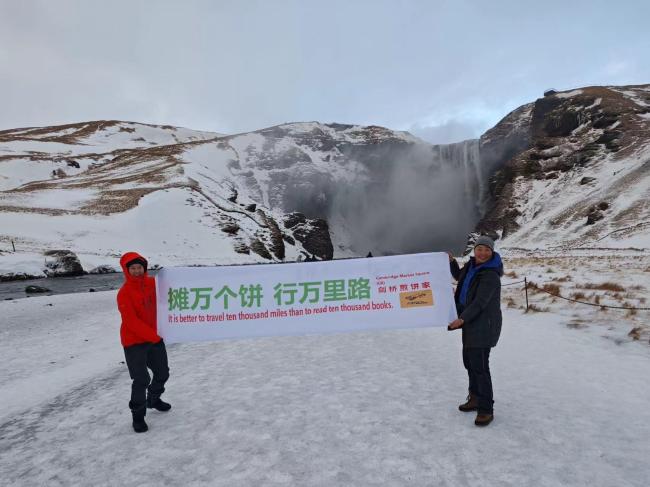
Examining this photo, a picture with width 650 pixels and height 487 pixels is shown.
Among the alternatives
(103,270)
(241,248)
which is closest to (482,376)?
(103,270)

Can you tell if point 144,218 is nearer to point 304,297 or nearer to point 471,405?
point 304,297

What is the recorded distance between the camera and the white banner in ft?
19.8

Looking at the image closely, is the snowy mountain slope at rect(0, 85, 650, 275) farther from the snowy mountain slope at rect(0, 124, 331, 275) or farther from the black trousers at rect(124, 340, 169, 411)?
the black trousers at rect(124, 340, 169, 411)

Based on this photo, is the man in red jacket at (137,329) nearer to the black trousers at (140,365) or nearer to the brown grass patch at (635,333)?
the black trousers at (140,365)

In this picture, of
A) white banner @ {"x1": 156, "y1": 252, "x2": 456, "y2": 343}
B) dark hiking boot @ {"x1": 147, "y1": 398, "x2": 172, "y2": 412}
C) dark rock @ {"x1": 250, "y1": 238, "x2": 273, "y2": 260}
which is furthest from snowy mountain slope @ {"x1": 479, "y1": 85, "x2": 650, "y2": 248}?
dark hiking boot @ {"x1": 147, "y1": 398, "x2": 172, "y2": 412}

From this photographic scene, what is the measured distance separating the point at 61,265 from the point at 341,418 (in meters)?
31.5

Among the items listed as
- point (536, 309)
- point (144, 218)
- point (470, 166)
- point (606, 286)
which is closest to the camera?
point (536, 309)

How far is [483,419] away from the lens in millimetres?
4691

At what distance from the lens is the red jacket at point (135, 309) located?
16.0ft

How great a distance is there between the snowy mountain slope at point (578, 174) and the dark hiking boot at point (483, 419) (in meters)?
44.3

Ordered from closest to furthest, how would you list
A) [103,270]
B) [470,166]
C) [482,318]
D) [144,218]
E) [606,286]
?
[482,318] < [606,286] < [103,270] < [144,218] < [470,166]

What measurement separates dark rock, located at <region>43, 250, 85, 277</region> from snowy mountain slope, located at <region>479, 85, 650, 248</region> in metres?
51.4

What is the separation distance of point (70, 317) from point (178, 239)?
3528 cm

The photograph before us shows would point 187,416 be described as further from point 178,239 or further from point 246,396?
point 178,239
